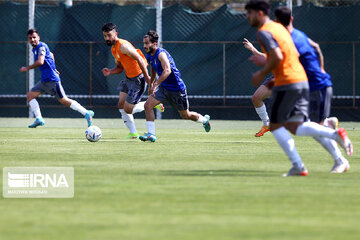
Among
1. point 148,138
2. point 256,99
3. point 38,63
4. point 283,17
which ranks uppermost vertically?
point 283,17

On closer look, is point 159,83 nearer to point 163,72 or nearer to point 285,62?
point 163,72

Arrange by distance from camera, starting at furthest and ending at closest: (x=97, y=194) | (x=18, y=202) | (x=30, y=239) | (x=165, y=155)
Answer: (x=165, y=155) → (x=97, y=194) → (x=18, y=202) → (x=30, y=239)

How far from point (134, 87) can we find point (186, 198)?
8.94 metres

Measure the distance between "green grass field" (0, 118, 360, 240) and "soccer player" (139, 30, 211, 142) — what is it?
5.75ft

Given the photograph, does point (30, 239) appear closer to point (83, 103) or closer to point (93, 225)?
point (93, 225)

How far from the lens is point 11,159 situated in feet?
35.4

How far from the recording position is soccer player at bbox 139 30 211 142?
14.5 metres

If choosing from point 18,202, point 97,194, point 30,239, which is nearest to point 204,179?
point 97,194

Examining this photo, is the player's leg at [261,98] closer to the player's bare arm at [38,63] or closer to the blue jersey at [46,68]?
the blue jersey at [46,68]

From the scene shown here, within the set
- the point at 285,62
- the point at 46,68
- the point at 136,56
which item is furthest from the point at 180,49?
the point at 285,62

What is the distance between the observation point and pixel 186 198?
7090 millimetres

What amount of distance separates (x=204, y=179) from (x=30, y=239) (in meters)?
3.52

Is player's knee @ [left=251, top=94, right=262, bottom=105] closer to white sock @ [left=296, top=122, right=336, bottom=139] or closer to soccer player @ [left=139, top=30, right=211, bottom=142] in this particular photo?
soccer player @ [left=139, top=30, right=211, bottom=142]

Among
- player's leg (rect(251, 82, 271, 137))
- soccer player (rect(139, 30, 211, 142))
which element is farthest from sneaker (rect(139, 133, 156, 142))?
player's leg (rect(251, 82, 271, 137))
